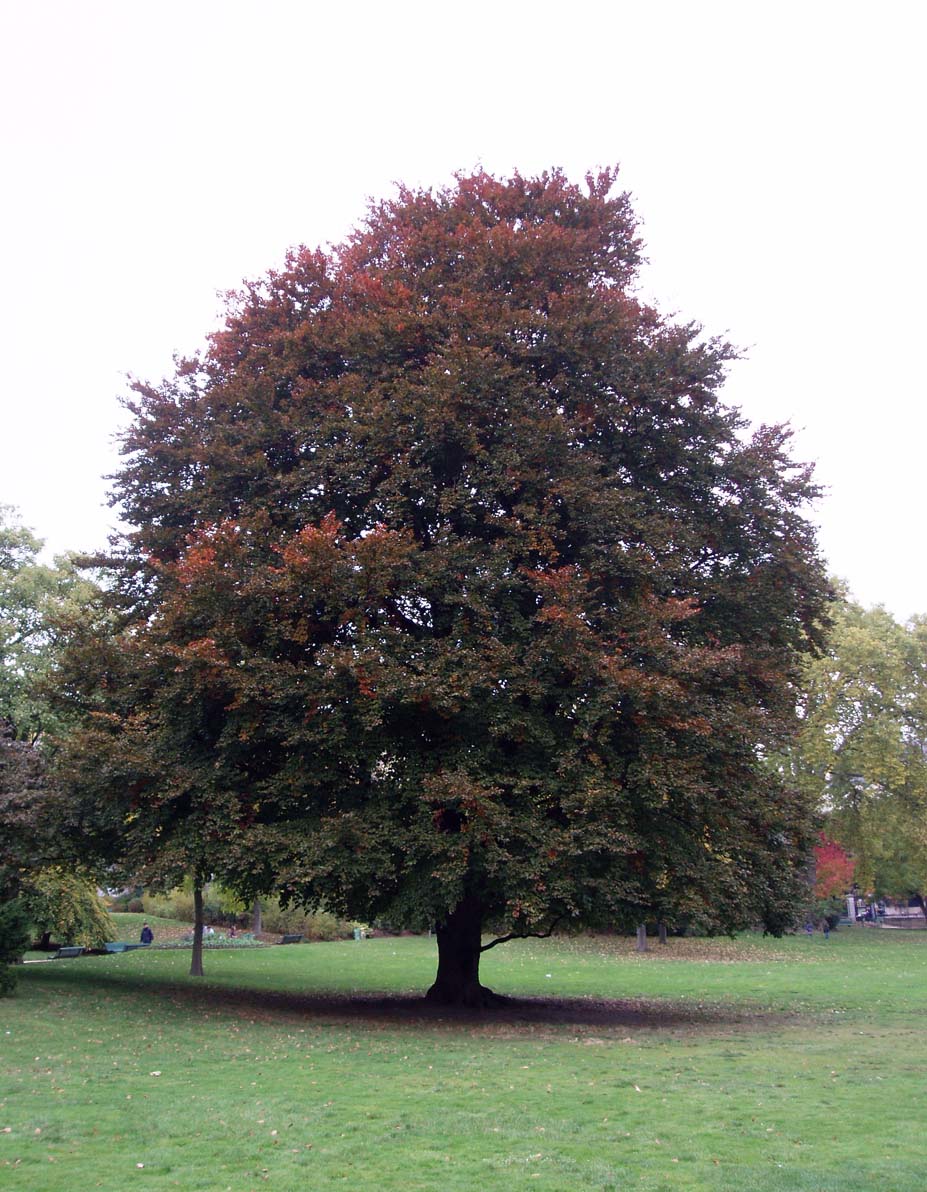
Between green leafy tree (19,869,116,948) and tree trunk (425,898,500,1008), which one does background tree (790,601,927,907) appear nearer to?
tree trunk (425,898,500,1008)

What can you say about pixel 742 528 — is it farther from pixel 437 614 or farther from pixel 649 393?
pixel 437 614

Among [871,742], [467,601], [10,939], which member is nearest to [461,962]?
[467,601]

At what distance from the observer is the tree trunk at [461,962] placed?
760 inches

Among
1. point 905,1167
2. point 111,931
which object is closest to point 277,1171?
point 905,1167

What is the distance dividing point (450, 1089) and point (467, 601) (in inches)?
297

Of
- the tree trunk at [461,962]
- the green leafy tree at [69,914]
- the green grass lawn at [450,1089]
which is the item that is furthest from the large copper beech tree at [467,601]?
the green leafy tree at [69,914]

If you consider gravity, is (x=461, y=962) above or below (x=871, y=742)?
below

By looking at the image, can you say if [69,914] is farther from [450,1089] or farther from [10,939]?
[450,1089]

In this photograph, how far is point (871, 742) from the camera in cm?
4550

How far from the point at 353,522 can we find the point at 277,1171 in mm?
12842

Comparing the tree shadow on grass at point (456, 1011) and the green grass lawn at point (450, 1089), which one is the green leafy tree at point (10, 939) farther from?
the tree shadow on grass at point (456, 1011)

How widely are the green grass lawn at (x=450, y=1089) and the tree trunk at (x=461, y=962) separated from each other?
69 centimetres

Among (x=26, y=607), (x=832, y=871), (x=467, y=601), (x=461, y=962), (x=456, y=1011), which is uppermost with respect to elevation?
(x=26, y=607)

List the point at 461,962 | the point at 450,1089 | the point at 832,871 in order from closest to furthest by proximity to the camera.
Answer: the point at 450,1089, the point at 461,962, the point at 832,871
